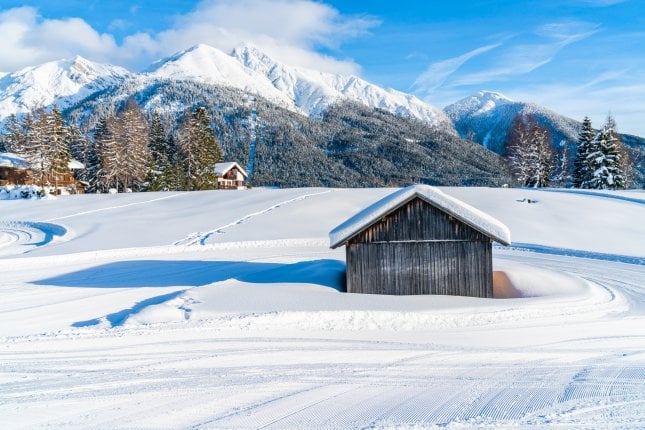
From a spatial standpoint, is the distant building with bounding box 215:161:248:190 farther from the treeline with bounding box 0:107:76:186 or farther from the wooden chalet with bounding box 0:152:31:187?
the wooden chalet with bounding box 0:152:31:187

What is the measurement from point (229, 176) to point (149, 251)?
52.5 m

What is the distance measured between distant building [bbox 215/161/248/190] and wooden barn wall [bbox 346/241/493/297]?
59270 mm

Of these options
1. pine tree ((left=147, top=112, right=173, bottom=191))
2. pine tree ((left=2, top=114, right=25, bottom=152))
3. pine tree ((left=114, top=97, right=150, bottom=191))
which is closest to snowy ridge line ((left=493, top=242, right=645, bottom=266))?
pine tree ((left=147, top=112, right=173, bottom=191))

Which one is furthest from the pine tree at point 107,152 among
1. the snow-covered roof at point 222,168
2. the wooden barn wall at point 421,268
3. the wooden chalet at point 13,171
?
the wooden barn wall at point 421,268

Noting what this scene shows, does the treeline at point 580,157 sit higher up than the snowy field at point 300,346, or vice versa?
the treeline at point 580,157

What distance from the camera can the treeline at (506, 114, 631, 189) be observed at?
51312 millimetres

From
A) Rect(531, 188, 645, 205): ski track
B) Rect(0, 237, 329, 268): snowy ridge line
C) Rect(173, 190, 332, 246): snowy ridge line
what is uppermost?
Rect(531, 188, 645, 205): ski track

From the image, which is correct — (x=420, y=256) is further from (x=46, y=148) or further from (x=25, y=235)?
(x=46, y=148)

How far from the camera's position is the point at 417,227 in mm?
16562

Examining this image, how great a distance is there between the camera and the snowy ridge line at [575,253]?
24.3 m

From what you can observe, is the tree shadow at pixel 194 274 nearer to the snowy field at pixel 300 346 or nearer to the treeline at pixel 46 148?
the snowy field at pixel 300 346

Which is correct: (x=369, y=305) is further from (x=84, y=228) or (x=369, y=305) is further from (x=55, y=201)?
(x=55, y=201)

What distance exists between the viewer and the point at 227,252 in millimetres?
27922

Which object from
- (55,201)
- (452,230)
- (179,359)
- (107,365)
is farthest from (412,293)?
(55,201)
